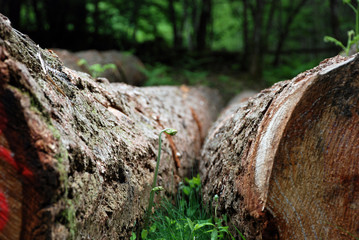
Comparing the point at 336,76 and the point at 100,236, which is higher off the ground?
the point at 336,76

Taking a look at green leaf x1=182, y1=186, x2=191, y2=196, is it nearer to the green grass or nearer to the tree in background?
the green grass

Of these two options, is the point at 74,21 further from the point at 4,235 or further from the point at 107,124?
the point at 4,235

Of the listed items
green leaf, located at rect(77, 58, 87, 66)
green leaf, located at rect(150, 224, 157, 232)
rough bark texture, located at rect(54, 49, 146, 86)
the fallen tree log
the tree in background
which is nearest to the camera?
the fallen tree log

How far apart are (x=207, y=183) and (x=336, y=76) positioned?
3.87 feet

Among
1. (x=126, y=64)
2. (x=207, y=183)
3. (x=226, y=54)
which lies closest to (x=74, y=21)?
(x=126, y=64)

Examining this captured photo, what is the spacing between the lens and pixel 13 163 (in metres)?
0.92

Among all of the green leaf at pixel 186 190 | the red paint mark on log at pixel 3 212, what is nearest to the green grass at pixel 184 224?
the green leaf at pixel 186 190

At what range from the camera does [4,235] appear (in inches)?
36.4

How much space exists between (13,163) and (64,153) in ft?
0.59

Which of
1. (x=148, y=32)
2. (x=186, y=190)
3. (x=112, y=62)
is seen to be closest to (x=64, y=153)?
(x=186, y=190)

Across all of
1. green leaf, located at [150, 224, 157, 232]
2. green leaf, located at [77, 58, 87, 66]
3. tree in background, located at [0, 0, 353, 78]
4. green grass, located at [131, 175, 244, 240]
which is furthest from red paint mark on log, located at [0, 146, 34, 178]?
tree in background, located at [0, 0, 353, 78]

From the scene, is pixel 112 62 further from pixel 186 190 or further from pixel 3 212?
pixel 3 212

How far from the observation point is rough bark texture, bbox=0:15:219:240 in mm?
928

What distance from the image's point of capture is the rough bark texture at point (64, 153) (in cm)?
93
